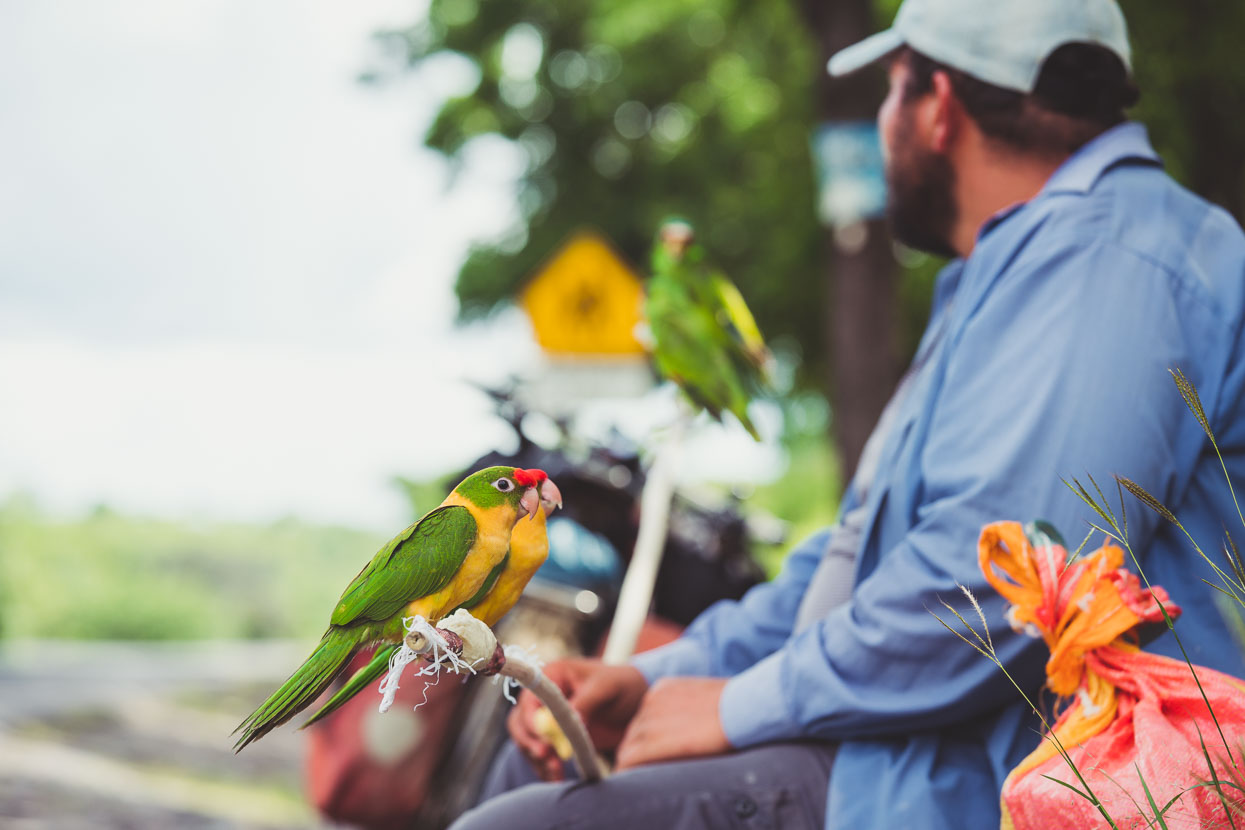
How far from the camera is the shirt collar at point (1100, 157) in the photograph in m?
1.57

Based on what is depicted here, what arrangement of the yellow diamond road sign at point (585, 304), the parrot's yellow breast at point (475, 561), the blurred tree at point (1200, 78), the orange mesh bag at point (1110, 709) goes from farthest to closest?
the blurred tree at point (1200, 78) < the yellow diamond road sign at point (585, 304) < the orange mesh bag at point (1110, 709) < the parrot's yellow breast at point (475, 561)

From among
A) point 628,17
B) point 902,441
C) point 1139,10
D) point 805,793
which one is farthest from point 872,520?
point 628,17

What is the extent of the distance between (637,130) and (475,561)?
12.3m

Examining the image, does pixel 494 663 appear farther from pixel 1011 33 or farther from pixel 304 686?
pixel 1011 33

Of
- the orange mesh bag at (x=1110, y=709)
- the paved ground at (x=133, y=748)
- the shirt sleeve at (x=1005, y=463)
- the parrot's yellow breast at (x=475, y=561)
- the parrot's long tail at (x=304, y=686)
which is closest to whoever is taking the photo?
the parrot's long tail at (x=304, y=686)

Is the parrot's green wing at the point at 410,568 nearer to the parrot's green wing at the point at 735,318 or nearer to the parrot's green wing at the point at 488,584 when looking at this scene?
the parrot's green wing at the point at 488,584

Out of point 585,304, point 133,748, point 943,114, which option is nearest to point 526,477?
point 943,114

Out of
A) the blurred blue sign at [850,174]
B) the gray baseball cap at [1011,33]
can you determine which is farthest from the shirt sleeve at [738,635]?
the blurred blue sign at [850,174]

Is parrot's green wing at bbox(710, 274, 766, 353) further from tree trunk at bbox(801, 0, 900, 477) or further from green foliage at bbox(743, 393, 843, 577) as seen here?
green foliage at bbox(743, 393, 843, 577)

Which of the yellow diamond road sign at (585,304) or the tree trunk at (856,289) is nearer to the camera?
the yellow diamond road sign at (585,304)

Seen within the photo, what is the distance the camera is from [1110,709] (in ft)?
3.75

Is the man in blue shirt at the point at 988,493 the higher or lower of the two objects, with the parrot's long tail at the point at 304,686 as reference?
lower

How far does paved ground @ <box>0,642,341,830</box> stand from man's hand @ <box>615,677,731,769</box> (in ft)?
11.3

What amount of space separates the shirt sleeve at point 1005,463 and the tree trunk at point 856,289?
449 cm
